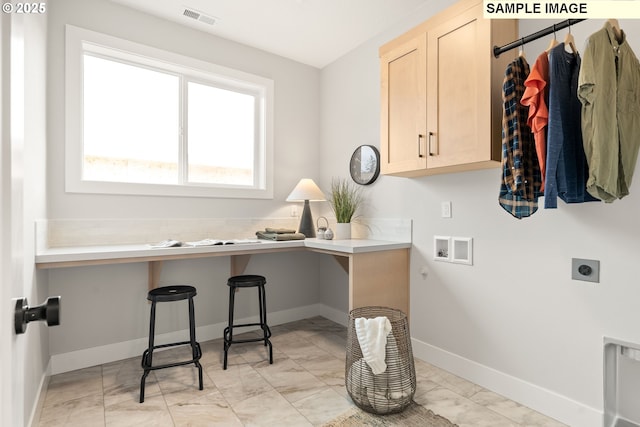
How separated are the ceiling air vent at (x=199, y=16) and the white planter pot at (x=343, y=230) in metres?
2.02

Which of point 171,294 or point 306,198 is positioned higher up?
point 306,198

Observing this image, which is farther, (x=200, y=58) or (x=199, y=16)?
(x=200, y=58)

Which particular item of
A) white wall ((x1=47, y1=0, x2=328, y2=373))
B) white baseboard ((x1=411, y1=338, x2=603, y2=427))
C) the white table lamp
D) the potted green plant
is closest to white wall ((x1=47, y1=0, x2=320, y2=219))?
white wall ((x1=47, y1=0, x2=328, y2=373))

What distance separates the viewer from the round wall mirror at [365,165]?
2984 millimetres

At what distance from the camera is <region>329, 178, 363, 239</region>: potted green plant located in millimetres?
3070

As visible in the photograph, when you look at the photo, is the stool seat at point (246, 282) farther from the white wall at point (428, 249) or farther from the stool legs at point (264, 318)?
the white wall at point (428, 249)

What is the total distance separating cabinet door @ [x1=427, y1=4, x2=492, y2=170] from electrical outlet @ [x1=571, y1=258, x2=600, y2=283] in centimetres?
72

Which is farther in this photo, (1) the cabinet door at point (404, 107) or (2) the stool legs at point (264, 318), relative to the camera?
(2) the stool legs at point (264, 318)

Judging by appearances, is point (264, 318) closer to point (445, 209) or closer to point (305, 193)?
point (305, 193)

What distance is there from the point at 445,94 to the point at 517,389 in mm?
1809

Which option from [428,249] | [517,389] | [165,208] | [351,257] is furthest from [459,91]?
[165,208]

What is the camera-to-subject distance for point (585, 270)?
1.74 metres

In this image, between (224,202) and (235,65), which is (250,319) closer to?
(224,202)

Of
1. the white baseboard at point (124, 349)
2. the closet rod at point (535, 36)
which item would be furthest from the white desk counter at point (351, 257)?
the closet rod at point (535, 36)
